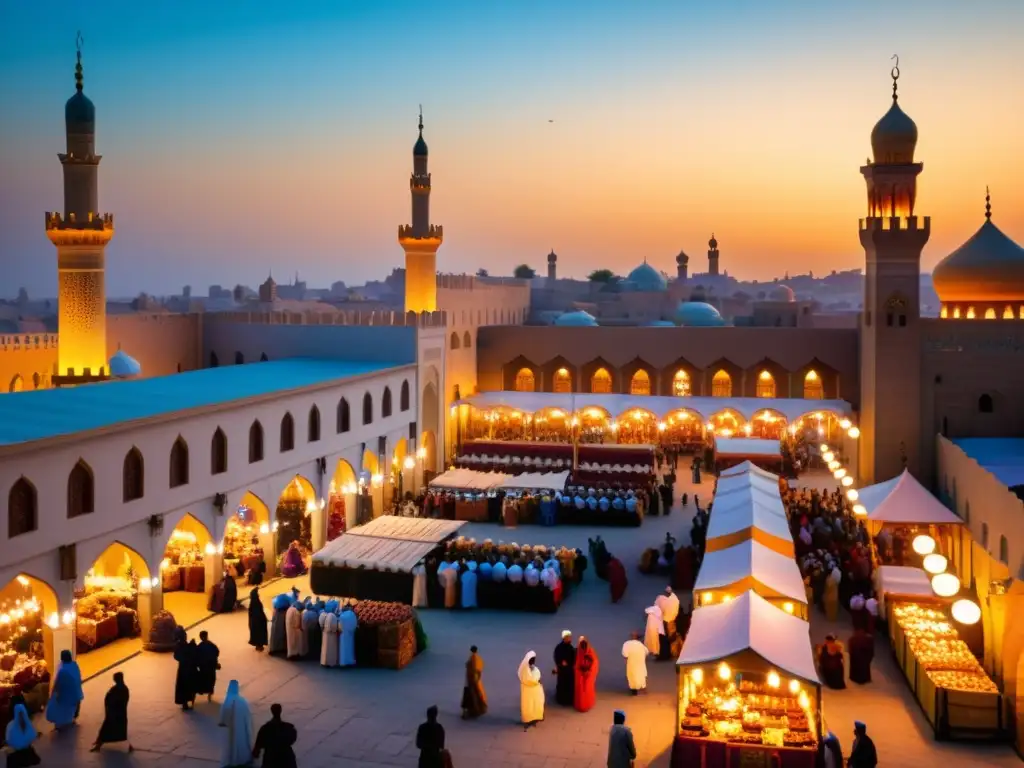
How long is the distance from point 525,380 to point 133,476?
21.3m

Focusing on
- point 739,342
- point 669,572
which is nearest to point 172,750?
point 669,572

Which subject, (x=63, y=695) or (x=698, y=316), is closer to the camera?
(x=63, y=695)

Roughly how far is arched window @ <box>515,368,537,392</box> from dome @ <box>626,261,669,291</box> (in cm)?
2992

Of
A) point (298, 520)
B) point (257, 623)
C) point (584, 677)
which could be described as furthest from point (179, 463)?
point (584, 677)

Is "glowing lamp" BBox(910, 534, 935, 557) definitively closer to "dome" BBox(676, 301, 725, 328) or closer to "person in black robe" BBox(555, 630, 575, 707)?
"person in black robe" BBox(555, 630, 575, 707)

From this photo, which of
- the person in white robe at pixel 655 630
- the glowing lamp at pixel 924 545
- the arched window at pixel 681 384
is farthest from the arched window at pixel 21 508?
the arched window at pixel 681 384

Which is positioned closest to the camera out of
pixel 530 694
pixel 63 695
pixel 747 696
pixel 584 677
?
pixel 747 696

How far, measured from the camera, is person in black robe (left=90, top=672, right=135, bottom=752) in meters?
11.5

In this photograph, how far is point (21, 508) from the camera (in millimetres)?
12750

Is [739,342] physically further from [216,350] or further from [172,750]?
[172,750]

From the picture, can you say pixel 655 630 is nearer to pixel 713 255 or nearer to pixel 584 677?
pixel 584 677

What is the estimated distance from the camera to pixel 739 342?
33938 mm

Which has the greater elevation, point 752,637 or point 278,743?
point 752,637

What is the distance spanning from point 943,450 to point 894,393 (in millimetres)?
2851
